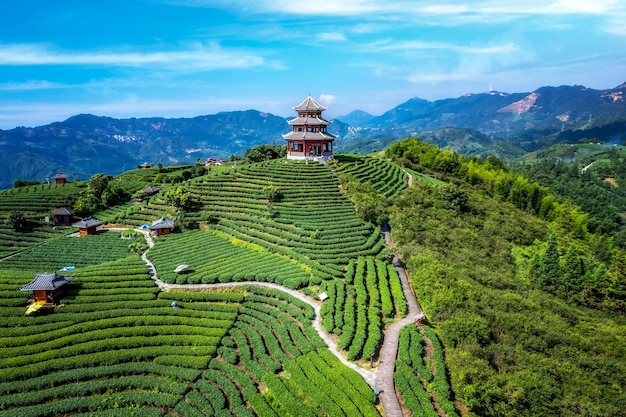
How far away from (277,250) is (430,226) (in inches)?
840

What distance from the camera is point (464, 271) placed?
126 feet

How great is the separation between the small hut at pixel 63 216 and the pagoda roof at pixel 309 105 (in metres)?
42.4

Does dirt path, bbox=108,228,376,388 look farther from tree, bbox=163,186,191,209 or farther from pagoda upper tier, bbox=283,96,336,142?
pagoda upper tier, bbox=283,96,336,142

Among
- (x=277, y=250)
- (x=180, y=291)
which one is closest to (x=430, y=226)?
(x=277, y=250)

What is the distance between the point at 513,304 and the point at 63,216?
63460mm

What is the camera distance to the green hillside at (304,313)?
2238cm

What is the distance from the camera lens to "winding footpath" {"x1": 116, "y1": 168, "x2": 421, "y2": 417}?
71.9 ft

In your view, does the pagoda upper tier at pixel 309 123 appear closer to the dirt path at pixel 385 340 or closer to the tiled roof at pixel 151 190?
the tiled roof at pixel 151 190

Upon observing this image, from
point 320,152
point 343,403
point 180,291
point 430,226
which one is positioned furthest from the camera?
point 320,152

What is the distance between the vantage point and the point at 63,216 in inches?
2336

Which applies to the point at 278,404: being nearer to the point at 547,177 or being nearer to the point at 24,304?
the point at 24,304

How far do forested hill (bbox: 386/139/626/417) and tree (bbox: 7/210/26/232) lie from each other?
2132 inches

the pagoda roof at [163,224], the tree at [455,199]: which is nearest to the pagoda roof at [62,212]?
the pagoda roof at [163,224]

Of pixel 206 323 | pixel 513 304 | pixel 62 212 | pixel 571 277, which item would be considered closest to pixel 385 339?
pixel 513 304
